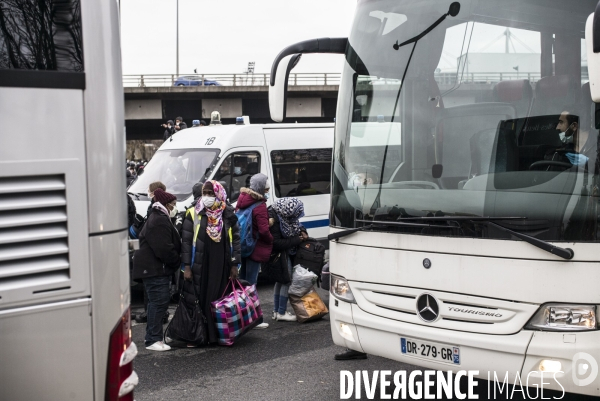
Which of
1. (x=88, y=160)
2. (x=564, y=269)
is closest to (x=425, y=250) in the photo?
(x=564, y=269)

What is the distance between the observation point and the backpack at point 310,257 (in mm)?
8867

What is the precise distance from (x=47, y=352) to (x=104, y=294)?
35 centimetres

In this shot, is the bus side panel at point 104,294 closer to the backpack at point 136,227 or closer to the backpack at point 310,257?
the backpack at point 310,257

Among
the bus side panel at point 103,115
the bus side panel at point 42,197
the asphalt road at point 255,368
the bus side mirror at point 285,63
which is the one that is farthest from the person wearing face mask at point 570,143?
the bus side panel at point 42,197

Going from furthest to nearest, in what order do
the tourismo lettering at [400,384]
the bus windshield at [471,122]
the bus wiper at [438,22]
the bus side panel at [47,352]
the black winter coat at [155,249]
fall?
the black winter coat at [155,249], the tourismo lettering at [400,384], the bus wiper at [438,22], the bus windshield at [471,122], the bus side panel at [47,352]

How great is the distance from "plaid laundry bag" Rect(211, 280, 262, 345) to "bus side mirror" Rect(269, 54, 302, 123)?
2.26m

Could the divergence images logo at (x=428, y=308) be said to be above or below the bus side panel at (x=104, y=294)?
below

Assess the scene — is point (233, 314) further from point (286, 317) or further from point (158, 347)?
point (286, 317)

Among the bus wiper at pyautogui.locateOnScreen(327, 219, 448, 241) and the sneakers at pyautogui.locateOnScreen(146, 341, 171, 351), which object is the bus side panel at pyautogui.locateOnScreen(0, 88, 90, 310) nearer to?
the bus wiper at pyautogui.locateOnScreen(327, 219, 448, 241)

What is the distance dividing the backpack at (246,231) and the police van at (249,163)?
7.33ft

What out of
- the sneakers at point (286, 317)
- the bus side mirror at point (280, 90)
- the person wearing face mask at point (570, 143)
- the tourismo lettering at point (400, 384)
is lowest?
the sneakers at point (286, 317)

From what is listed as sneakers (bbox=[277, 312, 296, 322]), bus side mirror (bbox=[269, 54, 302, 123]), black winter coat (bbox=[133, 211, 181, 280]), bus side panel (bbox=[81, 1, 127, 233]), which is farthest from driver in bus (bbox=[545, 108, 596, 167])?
sneakers (bbox=[277, 312, 296, 322])

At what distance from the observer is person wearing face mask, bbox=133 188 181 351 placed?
7.45 meters

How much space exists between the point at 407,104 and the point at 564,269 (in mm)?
1745
